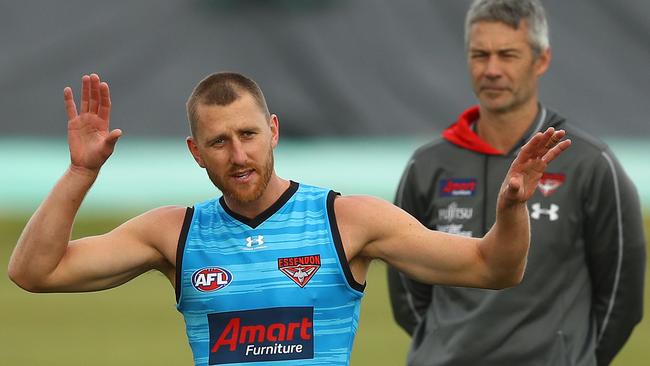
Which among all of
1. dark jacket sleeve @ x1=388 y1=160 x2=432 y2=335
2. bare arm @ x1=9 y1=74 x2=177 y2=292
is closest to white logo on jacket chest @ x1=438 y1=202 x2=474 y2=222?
dark jacket sleeve @ x1=388 y1=160 x2=432 y2=335

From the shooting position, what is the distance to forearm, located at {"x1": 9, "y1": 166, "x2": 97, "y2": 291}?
535 centimetres

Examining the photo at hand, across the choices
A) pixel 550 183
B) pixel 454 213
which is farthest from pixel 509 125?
pixel 454 213

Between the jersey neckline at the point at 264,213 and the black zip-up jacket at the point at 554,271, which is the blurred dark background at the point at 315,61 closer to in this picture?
the black zip-up jacket at the point at 554,271

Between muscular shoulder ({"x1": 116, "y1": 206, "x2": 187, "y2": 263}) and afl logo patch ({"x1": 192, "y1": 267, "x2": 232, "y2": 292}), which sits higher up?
muscular shoulder ({"x1": 116, "y1": 206, "x2": 187, "y2": 263})

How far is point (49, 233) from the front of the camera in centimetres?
534

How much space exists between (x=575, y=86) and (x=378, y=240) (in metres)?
14.2

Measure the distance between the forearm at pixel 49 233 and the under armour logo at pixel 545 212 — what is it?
2213mm

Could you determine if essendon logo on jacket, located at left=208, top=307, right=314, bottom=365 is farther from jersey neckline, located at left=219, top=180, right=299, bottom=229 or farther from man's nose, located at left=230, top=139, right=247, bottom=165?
man's nose, located at left=230, top=139, right=247, bottom=165

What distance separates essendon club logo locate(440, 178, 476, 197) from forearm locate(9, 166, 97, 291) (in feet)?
6.87

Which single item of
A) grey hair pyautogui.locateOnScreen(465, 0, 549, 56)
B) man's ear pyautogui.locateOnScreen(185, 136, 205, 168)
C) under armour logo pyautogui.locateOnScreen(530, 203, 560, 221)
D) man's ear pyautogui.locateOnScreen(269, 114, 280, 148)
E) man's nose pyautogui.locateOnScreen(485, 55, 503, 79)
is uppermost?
grey hair pyautogui.locateOnScreen(465, 0, 549, 56)

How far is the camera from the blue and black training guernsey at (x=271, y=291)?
524cm

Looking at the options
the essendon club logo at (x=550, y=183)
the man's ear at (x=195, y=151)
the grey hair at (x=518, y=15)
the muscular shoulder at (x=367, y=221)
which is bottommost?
the essendon club logo at (x=550, y=183)

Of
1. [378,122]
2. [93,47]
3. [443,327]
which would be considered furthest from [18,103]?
[443,327]

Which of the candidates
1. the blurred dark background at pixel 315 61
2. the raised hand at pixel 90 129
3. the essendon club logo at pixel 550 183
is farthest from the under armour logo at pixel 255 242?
the blurred dark background at pixel 315 61
